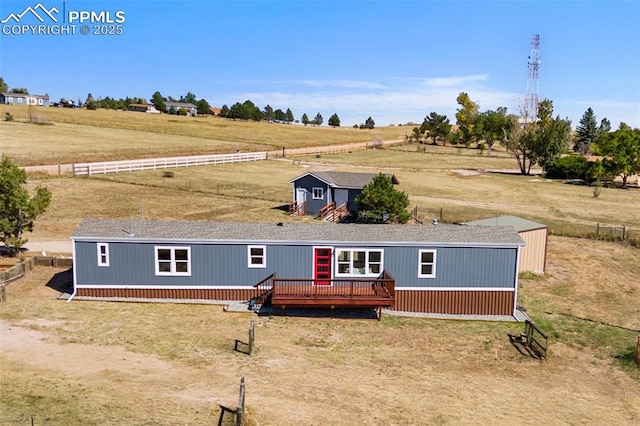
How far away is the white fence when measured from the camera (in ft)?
184

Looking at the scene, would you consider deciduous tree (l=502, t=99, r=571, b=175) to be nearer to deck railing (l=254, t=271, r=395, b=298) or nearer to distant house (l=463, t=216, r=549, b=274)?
distant house (l=463, t=216, r=549, b=274)

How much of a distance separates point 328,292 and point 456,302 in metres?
5.34

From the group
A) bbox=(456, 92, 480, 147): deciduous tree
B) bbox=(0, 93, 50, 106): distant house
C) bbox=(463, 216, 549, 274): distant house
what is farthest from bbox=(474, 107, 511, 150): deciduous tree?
bbox=(0, 93, 50, 106): distant house

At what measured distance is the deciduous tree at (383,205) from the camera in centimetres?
3456

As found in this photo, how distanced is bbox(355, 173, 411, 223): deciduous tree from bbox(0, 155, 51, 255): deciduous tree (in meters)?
18.5

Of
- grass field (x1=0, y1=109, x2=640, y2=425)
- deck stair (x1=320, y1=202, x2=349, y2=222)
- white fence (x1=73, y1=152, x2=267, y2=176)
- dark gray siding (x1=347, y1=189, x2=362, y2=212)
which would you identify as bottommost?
grass field (x1=0, y1=109, x2=640, y2=425)

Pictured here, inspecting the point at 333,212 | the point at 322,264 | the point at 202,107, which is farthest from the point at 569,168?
the point at 202,107

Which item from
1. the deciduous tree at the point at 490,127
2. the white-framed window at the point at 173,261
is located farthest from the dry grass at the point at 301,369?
the deciduous tree at the point at 490,127

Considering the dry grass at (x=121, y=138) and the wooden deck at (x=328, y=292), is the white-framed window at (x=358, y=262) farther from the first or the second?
the dry grass at (x=121, y=138)

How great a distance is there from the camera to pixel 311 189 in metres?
41.1

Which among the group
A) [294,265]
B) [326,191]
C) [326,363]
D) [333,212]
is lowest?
[326,363]

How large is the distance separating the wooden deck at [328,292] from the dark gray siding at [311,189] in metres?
19.5

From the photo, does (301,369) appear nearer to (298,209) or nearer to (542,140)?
(298,209)

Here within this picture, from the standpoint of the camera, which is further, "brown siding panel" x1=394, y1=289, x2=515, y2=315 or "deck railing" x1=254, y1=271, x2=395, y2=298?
"brown siding panel" x1=394, y1=289, x2=515, y2=315
